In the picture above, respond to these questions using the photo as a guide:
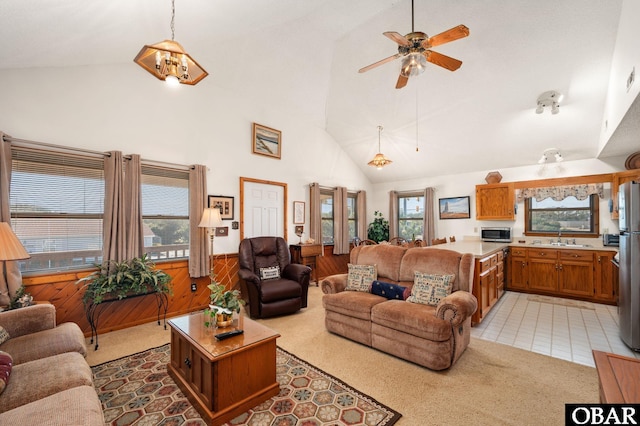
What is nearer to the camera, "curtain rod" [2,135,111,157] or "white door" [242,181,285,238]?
"curtain rod" [2,135,111,157]

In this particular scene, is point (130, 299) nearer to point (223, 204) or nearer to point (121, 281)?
point (121, 281)

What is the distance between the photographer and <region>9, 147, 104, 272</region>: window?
3.07m

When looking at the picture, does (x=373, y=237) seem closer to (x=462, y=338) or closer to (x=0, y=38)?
(x=462, y=338)

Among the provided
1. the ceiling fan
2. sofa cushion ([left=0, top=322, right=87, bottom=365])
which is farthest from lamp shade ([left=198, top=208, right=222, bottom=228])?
the ceiling fan

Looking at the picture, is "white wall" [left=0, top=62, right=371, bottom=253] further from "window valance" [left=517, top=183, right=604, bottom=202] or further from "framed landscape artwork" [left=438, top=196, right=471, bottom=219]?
"window valance" [left=517, top=183, right=604, bottom=202]

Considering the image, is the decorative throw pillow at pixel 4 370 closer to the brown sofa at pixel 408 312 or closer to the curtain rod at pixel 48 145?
the curtain rod at pixel 48 145

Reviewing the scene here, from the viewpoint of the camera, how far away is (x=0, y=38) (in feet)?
7.62

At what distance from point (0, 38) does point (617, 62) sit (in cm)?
619

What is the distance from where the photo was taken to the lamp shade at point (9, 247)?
2348 mm

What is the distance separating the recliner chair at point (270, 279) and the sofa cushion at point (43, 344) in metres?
1.94

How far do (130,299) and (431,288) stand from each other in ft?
12.3

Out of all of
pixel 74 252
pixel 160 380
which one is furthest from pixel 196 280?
pixel 160 380

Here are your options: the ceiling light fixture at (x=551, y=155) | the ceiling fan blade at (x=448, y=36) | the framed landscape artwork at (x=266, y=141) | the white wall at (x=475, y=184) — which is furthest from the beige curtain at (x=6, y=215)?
the ceiling light fixture at (x=551, y=155)

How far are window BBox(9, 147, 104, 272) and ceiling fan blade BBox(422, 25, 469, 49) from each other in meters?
4.00
